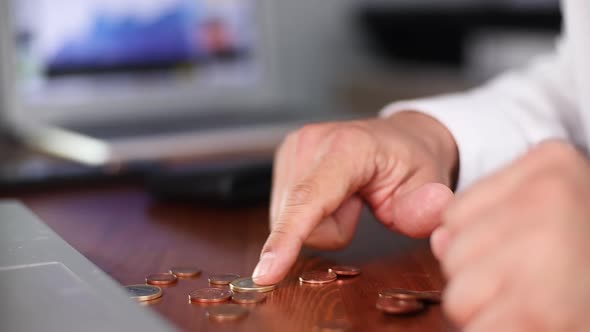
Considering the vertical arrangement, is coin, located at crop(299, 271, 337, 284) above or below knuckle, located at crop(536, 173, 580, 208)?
below

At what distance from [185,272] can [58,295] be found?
172 mm

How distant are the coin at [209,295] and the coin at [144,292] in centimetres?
2

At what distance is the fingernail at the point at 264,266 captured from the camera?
60 centimetres

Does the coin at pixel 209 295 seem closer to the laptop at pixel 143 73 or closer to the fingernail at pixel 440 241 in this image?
the fingernail at pixel 440 241

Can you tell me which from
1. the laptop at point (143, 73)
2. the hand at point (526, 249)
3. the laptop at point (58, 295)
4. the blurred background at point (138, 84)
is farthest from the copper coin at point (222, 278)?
the laptop at point (143, 73)

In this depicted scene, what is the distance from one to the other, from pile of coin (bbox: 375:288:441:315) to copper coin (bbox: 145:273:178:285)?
159 mm

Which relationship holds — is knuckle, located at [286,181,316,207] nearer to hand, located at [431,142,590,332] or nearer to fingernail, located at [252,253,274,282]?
fingernail, located at [252,253,274,282]

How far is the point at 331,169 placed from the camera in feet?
2.33

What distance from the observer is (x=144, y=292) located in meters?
0.59

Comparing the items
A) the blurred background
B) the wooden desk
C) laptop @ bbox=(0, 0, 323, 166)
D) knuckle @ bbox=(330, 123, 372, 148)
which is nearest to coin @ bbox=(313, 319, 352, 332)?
the wooden desk

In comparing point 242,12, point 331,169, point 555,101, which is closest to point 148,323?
point 331,169

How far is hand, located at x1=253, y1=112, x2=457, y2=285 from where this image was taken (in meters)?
0.68

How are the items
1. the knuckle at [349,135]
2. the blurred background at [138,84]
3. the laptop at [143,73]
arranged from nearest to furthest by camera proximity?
the knuckle at [349,135] < the blurred background at [138,84] < the laptop at [143,73]

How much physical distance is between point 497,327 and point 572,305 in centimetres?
4
